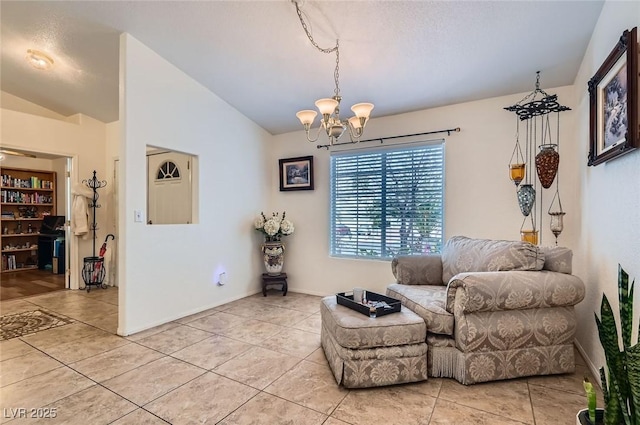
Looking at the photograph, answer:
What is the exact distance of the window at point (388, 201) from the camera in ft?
12.1

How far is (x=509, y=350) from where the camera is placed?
2.11m

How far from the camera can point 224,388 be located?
207cm

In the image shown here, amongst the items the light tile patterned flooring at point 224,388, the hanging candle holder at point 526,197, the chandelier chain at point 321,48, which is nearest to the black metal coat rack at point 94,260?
the light tile patterned flooring at point 224,388

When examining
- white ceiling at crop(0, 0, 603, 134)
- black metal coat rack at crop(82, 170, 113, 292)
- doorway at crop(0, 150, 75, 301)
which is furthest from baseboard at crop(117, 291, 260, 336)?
doorway at crop(0, 150, 75, 301)

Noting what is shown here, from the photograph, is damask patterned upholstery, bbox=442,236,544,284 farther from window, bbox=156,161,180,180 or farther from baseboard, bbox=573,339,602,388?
window, bbox=156,161,180,180

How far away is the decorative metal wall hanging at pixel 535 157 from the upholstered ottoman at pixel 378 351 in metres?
1.59

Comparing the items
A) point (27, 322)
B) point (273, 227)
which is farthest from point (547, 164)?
point (27, 322)

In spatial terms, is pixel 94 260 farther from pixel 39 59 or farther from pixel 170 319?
pixel 39 59

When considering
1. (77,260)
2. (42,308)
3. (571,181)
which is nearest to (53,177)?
(77,260)

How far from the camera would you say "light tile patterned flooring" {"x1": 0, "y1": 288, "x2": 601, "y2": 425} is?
177 cm

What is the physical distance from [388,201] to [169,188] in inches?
121

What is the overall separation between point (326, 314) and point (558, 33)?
2.81 m

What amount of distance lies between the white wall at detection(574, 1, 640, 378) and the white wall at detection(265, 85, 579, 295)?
26cm

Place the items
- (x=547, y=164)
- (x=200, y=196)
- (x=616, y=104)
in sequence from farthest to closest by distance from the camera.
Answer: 1. (x=200, y=196)
2. (x=547, y=164)
3. (x=616, y=104)
